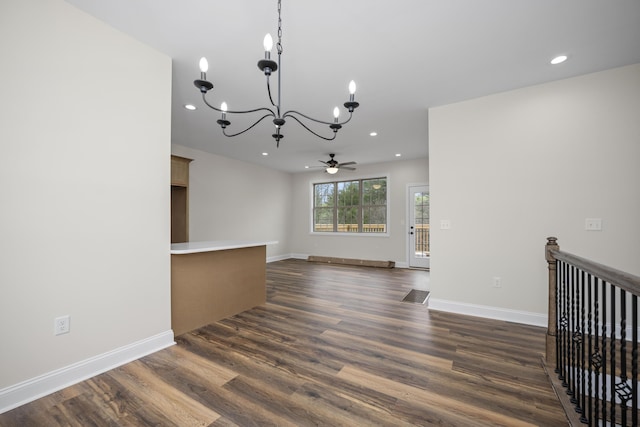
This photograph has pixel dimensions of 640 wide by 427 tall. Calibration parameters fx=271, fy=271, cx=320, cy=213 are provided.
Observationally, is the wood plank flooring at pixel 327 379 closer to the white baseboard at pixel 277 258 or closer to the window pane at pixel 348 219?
the white baseboard at pixel 277 258

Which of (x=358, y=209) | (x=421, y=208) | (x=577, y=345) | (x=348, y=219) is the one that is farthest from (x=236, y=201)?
(x=577, y=345)

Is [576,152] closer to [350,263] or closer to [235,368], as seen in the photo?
[235,368]

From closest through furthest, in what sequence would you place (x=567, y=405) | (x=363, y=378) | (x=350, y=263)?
(x=567, y=405) → (x=363, y=378) → (x=350, y=263)

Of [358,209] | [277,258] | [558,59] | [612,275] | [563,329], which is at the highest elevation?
[558,59]

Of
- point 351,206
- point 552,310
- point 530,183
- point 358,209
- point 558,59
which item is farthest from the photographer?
point 351,206

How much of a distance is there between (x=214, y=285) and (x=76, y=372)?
128 cm

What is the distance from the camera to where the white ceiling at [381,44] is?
189cm

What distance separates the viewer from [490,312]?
10.3 feet

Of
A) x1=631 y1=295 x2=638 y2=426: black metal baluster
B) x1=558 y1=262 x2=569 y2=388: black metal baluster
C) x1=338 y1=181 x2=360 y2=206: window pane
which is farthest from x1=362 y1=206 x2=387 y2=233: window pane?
x1=631 y1=295 x2=638 y2=426: black metal baluster

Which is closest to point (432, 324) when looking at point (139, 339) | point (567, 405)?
point (567, 405)

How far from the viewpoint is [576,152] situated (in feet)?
9.18

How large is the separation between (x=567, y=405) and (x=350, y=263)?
5566 mm

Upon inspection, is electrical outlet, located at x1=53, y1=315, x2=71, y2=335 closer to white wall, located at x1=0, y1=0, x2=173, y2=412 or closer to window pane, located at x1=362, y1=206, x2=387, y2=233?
white wall, located at x1=0, y1=0, x2=173, y2=412

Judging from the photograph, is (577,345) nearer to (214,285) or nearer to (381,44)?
(381,44)
